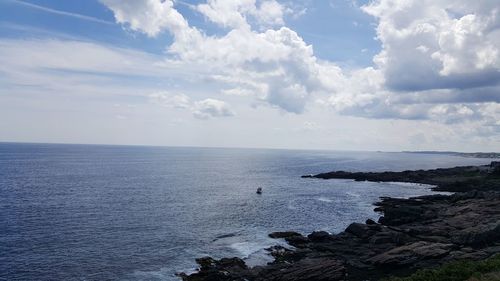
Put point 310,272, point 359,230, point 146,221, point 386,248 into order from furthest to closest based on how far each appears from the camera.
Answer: point 146,221 < point 359,230 < point 386,248 < point 310,272

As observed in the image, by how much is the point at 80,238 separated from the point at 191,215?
2646 centimetres

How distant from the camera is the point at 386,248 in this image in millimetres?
58938

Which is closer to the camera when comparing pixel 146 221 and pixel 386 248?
pixel 386 248

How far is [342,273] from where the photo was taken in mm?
48438

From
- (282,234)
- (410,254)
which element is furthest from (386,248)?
(282,234)

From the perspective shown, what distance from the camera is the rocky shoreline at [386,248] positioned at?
1939 inches

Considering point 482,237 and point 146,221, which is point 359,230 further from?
point 146,221

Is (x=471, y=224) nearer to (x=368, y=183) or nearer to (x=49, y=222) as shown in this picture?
(x=49, y=222)

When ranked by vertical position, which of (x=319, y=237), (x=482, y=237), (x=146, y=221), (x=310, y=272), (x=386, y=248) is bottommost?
(x=146, y=221)

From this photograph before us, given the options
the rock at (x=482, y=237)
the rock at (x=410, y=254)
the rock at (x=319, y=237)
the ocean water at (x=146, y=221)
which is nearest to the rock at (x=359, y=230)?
the rock at (x=319, y=237)

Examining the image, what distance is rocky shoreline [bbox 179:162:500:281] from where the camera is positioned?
49.2 metres

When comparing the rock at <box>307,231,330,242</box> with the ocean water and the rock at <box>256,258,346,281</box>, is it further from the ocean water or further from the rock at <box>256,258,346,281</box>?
the rock at <box>256,258,346,281</box>

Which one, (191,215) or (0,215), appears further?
(191,215)

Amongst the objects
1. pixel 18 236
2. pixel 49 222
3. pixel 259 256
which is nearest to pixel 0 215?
pixel 49 222
